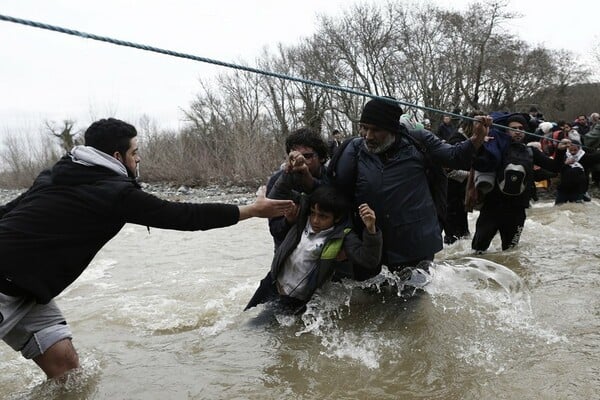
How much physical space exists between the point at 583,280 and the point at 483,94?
27.5 metres

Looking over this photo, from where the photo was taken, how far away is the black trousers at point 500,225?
5949 mm

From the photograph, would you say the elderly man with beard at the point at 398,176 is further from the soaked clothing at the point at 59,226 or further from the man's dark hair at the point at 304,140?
the soaked clothing at the point at 59,226

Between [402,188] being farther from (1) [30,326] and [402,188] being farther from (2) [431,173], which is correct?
(1) [30,326]

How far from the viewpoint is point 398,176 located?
3.86 metres

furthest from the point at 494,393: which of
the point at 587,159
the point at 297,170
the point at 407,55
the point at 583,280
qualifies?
the point at 407,55

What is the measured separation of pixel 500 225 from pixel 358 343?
9.83ft

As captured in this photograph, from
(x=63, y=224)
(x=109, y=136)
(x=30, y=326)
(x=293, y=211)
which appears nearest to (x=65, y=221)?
(x=63, y=224)

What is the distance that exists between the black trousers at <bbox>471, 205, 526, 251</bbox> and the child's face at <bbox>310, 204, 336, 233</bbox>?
2.93m

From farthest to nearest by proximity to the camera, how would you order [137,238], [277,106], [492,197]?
[277,106]
[137,238]
[492,197]

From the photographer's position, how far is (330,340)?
3.95m

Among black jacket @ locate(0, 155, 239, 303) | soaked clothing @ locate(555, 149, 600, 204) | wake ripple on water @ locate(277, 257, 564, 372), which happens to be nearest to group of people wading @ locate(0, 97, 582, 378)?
black jacket @ locate(0, 155, 239, 303)

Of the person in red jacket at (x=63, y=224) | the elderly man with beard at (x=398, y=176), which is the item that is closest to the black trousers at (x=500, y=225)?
the elderly man with beard at (x=398, y=176)

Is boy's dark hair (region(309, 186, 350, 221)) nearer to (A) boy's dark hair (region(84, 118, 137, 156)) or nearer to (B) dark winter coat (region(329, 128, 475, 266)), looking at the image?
(B) dark winter coat (region(329, 128, 475, 266))

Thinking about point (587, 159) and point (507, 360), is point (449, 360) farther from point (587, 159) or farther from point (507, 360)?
point (587, 159)
